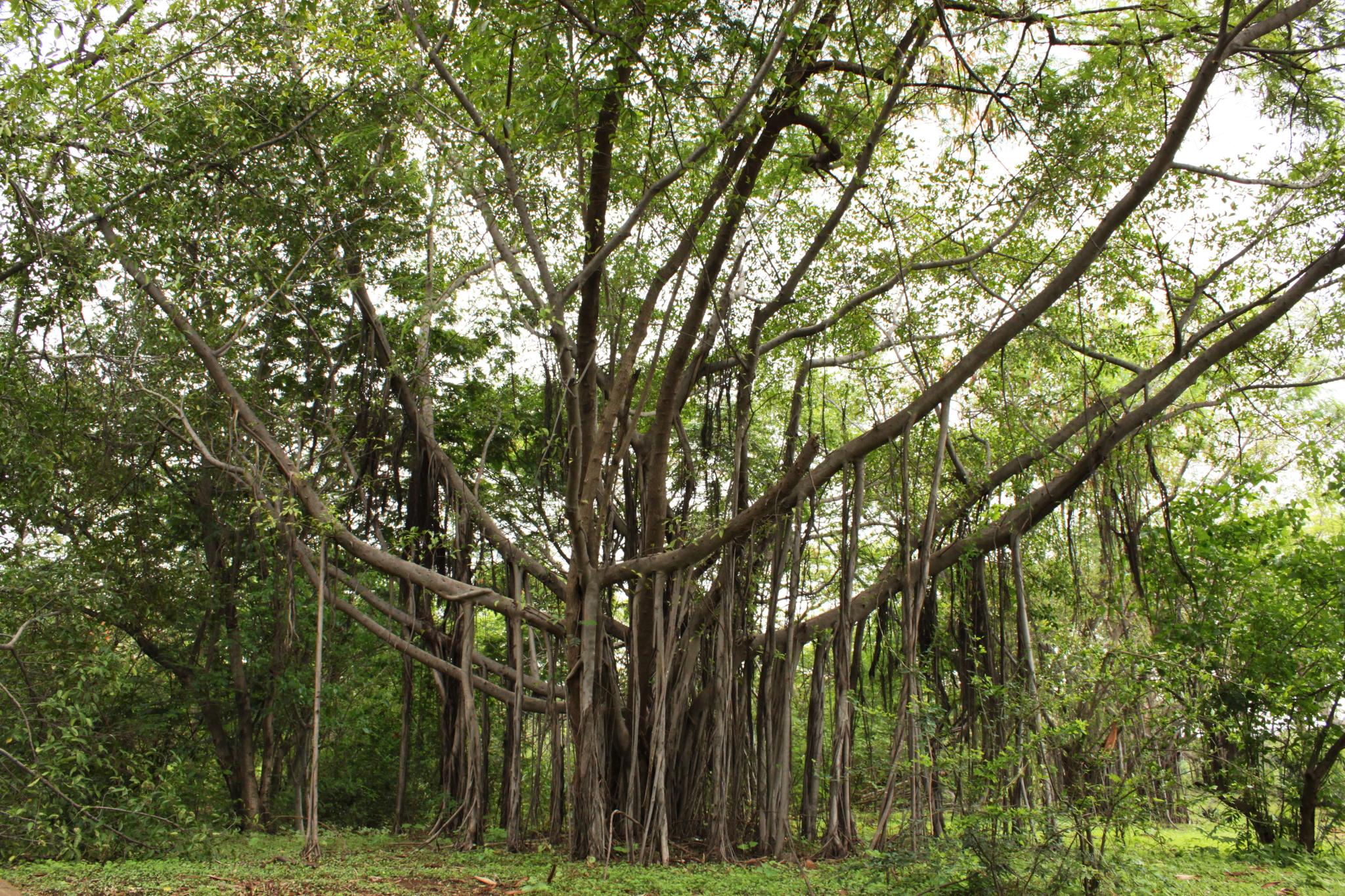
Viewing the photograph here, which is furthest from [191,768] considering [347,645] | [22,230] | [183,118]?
[183,118]

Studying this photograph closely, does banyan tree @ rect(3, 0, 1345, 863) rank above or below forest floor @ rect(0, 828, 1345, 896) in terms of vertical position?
above

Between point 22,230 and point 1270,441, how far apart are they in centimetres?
935

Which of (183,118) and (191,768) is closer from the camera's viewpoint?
(183,118)

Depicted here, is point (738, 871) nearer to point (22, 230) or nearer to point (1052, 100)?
point (1052, 100)

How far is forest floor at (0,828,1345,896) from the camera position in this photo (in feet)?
11.2

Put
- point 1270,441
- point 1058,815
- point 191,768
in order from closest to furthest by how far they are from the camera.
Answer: point 1058,815 → point 191,768 → point 1270,441

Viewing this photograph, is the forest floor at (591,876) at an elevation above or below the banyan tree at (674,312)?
below

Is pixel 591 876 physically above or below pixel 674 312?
below

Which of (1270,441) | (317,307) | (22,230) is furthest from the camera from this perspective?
(1270,441)

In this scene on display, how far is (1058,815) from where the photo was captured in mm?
3197

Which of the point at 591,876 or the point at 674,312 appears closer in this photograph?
the point at 591,876

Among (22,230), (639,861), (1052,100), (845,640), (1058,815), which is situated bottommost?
(639,861)

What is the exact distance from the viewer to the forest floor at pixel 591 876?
3.40m

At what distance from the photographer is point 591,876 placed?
3.99 metres
